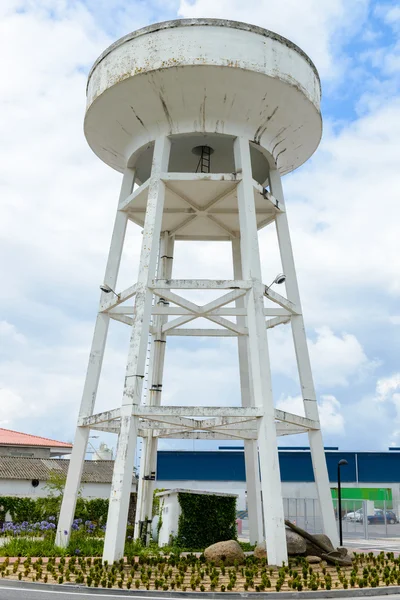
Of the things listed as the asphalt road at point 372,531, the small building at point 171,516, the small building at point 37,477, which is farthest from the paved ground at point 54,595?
the small building at point 37,477

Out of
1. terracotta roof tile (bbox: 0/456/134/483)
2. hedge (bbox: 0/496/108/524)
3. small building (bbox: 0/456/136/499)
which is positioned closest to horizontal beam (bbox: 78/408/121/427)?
hedge (bbox: 0/496/108/524)

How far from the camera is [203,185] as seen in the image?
16.3 meters

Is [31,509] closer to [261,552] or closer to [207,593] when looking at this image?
[261,552]

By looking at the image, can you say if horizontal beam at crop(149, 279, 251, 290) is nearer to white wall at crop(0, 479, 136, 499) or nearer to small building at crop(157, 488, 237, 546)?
small building at crop(157, 488, 237, 546)

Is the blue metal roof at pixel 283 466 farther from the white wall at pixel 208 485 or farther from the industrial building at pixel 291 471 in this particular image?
the white wall at pixel 208 485

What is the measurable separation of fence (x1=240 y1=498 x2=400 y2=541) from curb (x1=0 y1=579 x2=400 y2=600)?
17732 millimetres

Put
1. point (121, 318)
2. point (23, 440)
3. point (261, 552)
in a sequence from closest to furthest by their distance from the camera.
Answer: point (261, 552) → point (121, 318) → point (23, 440)

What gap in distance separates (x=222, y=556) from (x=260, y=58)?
36.8 ft

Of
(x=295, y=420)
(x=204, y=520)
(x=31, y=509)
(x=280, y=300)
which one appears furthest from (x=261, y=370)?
(x=31, y=509)

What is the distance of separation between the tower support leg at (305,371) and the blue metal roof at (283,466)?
3231 centimetres

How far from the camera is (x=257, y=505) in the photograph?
1833 cm

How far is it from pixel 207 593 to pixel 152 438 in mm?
8904

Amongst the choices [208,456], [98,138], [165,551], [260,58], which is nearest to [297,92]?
[260,58]

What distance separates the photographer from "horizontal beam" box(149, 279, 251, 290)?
48.8ft
